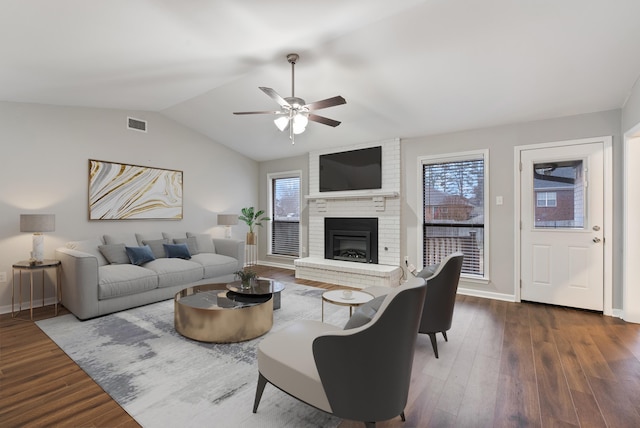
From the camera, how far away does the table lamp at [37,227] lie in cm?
352

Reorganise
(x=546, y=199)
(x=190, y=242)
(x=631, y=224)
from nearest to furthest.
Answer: (x=631, y=224), (x=546, y=199), (x=190, y=242)

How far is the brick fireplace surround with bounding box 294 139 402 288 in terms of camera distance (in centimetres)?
495

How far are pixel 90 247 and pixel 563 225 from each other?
632 centimetres

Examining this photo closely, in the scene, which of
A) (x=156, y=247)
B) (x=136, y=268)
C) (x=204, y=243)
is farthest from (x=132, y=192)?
(x=136, y=268)

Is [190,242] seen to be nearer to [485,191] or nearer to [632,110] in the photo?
[485,191]

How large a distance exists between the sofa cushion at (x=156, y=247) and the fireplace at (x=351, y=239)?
2.86 m

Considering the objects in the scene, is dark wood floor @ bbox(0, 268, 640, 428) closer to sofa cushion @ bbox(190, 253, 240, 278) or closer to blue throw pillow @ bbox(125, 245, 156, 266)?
blue throw pillow @ bbox(125, 245, 156, 266)

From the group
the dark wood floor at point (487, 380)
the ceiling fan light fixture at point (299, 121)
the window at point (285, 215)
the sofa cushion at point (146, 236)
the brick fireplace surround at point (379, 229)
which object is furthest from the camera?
the window at point (285, 215)

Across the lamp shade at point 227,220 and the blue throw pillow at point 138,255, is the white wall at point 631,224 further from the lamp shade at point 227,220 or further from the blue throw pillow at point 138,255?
the blue throw pillow at point 138,255

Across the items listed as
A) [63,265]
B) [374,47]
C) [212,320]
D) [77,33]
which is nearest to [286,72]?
[374,47]

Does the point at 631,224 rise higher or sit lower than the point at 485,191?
lower

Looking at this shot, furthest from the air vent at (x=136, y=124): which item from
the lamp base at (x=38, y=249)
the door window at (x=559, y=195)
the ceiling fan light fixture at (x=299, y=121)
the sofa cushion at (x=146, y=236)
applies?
the door window at (x=559, y=195)

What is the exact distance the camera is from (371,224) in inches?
212

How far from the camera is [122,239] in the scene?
4.50 meters
